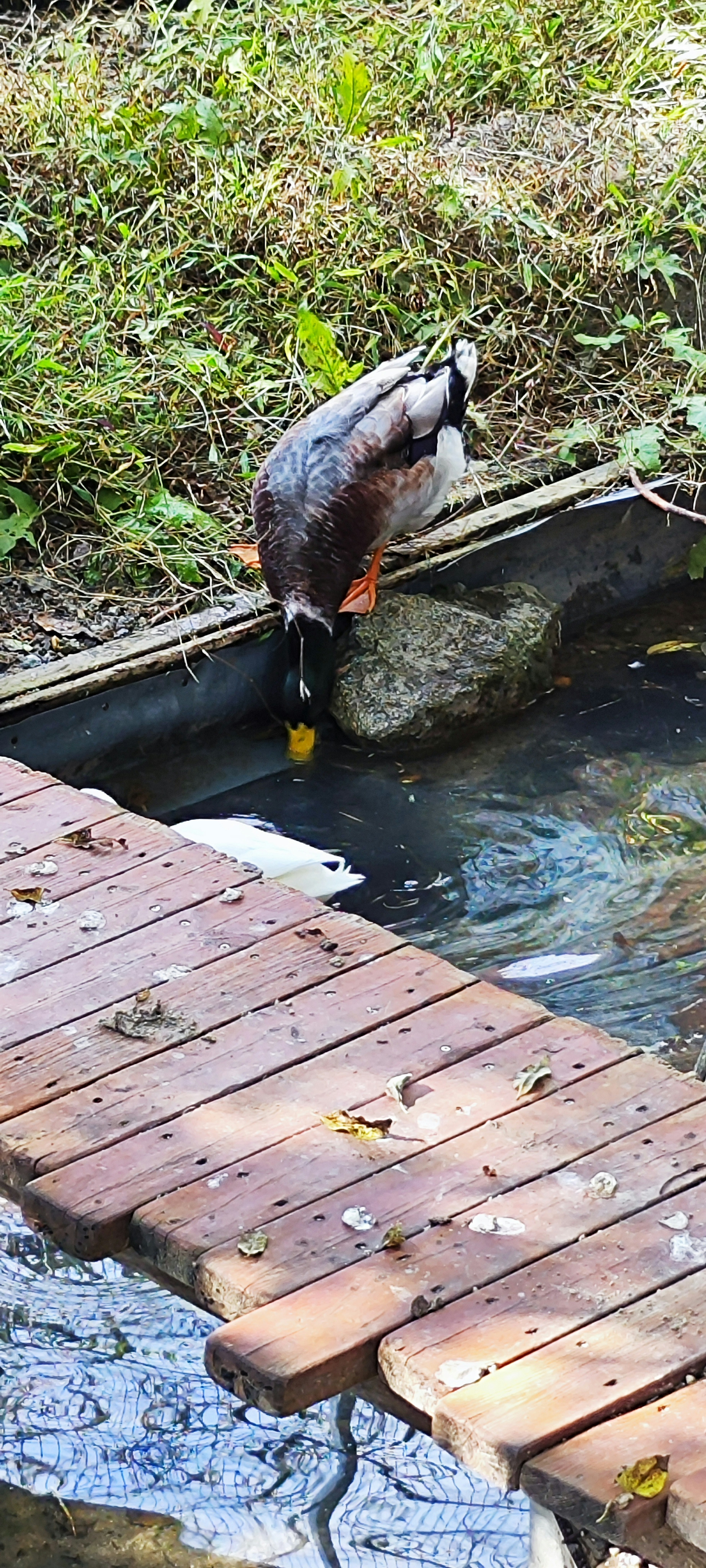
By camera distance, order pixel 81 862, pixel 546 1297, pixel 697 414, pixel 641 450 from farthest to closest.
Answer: pixel 697 414, pixel 641 450, pixel 81 862, pixel 546 1297

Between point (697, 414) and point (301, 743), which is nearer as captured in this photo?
point (301, 743)

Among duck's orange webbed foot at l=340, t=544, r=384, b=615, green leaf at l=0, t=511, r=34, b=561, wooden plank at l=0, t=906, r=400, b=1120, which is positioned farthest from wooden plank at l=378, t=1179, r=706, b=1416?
green leaf at l=0, t=511, r=34, b=561

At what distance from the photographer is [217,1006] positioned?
281cm

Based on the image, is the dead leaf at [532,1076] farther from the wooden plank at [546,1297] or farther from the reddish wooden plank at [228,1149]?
the wooden plank at [546,1297]

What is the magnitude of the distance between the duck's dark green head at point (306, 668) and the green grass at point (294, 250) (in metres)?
0.38

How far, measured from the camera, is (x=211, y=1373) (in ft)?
7.18

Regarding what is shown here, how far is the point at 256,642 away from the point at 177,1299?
2.21m

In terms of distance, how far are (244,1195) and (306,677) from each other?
2619 mm

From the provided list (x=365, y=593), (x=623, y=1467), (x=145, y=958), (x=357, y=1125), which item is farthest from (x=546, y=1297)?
(x=365, y=593)

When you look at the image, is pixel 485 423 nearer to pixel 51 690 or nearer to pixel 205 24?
pixel 51 690

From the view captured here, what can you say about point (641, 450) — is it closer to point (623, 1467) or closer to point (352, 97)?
point (352, 97)

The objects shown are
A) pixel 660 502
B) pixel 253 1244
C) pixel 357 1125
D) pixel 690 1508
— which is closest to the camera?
pixel 690 1508

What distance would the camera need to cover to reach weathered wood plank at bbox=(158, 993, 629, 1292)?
226 cm

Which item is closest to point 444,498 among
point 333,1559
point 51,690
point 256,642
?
point 256,642
